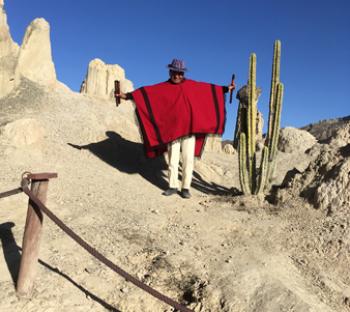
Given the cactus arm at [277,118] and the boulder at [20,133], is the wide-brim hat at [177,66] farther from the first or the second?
the boulder at [20,133]

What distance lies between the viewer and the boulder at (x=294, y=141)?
11.8 metres

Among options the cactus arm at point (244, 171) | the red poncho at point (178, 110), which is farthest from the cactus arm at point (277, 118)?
the red poncho at point (178, 110)

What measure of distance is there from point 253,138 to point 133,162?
9.31 feet

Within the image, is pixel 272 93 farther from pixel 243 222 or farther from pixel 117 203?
pixel 117 203

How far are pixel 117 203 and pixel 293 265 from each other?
2.57 meters

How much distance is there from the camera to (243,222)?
16.4 feet

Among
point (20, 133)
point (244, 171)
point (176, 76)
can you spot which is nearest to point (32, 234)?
point (176, 76)

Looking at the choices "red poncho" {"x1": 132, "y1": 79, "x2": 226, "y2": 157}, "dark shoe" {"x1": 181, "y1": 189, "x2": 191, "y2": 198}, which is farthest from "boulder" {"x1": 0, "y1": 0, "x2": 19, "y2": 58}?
"dark shoe" {"x1": 181, "y1": 189, "x2": 191, "y2": 198}

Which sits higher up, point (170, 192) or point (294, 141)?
point (294, 141)

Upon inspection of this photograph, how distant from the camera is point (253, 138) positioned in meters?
6.21

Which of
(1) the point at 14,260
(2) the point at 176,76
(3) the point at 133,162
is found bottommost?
(1) the point at 14,260

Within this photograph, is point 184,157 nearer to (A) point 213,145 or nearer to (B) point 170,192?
(B) point 170,192

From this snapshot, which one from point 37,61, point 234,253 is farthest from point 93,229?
point 37,61

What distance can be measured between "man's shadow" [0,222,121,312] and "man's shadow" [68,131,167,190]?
126 inches
